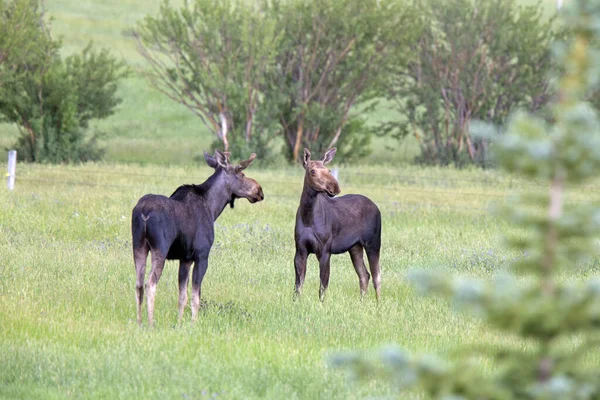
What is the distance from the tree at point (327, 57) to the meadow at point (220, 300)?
8.86m

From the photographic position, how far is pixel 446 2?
3569 cm

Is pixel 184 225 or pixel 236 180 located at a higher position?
pixel 236 180

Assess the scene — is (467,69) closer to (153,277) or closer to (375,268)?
(375,268)

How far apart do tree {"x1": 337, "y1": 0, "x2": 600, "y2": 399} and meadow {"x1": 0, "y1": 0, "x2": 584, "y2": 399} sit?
0.27 m

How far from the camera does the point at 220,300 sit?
35.8 ft

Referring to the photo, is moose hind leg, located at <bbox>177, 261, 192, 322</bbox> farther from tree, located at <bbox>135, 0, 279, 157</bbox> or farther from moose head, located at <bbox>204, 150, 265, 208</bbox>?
tree, located at <bbox>135, 0, 279, 157</bbox>

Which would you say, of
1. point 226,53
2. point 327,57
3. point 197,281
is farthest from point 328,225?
point 327,57

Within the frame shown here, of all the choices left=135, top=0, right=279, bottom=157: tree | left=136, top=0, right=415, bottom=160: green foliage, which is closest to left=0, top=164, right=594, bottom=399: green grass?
left=135, top=0, right=279, bottom=157: tree

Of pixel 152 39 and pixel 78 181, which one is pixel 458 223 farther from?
pixel 152 39

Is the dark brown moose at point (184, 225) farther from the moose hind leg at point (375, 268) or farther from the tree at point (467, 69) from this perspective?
the tree at point (467, 69)

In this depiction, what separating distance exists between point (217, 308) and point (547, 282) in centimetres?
→ 659

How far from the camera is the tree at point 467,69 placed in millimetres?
35562

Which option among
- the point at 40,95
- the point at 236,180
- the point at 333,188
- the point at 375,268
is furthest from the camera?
the point at 40,95

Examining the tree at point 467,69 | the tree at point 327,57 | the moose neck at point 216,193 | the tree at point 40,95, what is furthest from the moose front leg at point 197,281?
the tree at point 467,69
